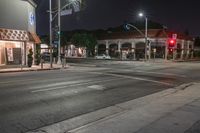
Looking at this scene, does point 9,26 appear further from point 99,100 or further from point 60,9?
point 99,100

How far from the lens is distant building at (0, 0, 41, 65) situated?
34094mm

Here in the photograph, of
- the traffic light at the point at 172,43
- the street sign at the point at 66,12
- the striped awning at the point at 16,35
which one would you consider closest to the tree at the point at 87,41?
the traffic light at the point at 172,43

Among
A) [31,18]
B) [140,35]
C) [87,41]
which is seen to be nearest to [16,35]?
[31,18]

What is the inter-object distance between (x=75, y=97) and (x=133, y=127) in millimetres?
5837

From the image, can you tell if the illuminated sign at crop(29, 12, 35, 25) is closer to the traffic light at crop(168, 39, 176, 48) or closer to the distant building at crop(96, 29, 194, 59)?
the distant building at crop(96, 29, 194, 59)

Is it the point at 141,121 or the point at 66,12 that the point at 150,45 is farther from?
the point at 141,121

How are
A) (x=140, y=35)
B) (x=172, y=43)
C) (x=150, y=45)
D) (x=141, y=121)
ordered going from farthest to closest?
(x=140, y=35) → (x=150, y=45) → (x=172, y=43) → (x=141, y=121)

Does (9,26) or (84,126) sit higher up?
(9,26)

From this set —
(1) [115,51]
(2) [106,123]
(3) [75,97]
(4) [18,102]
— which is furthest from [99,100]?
(1) [115,51]

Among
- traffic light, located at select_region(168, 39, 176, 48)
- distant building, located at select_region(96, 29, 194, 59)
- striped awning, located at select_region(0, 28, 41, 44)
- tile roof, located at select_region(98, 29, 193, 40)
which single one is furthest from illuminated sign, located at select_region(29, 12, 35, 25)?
tile roof, located at select_region(98, 29, 193, 40)

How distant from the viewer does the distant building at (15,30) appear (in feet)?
112

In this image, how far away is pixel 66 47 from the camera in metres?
108

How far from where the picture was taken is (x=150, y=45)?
273 ft

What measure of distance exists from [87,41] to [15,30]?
59482 mm
